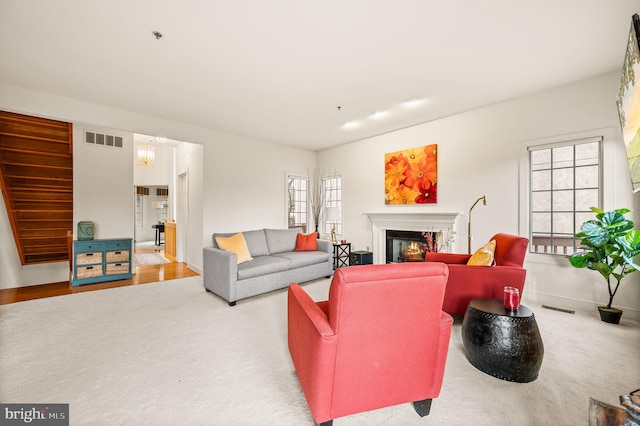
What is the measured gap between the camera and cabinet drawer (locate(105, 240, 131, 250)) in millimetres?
4641

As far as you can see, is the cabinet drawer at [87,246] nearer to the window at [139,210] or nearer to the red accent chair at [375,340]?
the red accent chair at [375,340]

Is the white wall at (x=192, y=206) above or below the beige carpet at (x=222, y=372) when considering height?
above

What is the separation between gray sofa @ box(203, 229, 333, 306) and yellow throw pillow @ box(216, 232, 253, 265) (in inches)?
4.0

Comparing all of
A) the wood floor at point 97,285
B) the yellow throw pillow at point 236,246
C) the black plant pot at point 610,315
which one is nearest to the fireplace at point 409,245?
the black plant pot at point 610,315

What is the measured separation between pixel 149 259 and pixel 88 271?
2202 mm

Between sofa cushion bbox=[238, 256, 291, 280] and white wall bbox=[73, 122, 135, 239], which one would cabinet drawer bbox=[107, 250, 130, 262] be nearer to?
white wall bbox=[73, 122, 135, 239]

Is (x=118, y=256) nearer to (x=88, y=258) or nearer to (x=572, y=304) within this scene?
(x=88, y=258)

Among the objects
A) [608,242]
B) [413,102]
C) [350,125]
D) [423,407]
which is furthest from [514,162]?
[423,407]

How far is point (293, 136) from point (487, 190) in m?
3.57

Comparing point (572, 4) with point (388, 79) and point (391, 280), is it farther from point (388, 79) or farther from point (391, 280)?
point (391, 280)

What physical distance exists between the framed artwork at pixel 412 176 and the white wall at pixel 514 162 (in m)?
0.10

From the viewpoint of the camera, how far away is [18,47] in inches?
97.7

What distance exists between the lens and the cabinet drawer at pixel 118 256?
183 inches

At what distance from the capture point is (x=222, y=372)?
1.97 m
